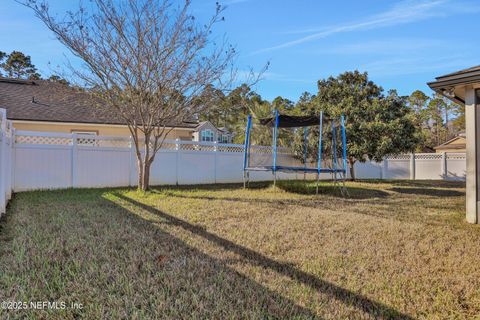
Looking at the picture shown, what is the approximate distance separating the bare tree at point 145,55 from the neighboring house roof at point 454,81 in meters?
5.19

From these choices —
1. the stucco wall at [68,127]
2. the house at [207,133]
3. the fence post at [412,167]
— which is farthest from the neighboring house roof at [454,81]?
the house at [207,133]

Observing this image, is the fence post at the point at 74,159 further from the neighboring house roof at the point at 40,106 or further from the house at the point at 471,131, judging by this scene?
the house at the point at 471,131

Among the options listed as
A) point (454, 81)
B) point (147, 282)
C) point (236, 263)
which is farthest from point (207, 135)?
point (147, 282)

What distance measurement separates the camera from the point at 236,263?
3.19 metres

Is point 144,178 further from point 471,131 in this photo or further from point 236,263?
point 471,131

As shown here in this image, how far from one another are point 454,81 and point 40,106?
14597 millimetres

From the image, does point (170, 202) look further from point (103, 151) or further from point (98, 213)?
point (103, 151)

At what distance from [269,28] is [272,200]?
5.40 meters

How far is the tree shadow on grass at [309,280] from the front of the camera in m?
2.29

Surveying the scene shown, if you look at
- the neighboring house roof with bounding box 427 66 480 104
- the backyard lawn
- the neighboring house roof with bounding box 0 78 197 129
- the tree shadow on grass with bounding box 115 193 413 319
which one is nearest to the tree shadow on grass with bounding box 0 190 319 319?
the backyard lawn

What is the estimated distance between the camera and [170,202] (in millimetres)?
6820

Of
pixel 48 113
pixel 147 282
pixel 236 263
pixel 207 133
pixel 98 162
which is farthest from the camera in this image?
pixel 207 133

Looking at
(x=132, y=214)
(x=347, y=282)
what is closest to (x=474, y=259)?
(x=347, y=282)

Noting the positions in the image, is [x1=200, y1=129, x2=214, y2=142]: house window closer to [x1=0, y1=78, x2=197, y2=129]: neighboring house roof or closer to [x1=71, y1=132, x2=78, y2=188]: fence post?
[x1=0, y1=78, x2=197, y2=129]: neighboring house roof
